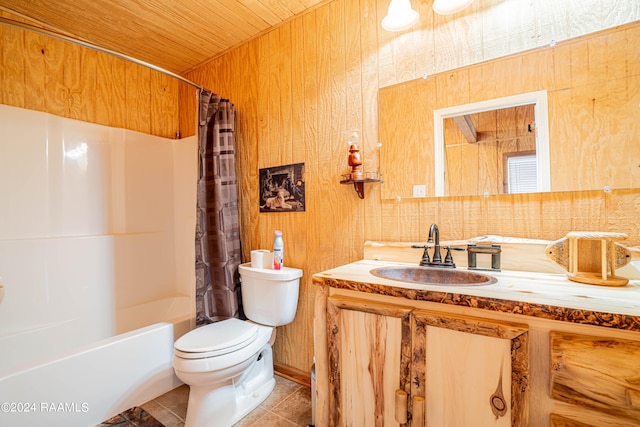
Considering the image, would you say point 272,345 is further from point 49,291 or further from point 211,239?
point 49,291

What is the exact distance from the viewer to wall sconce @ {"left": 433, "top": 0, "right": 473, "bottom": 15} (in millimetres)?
1143

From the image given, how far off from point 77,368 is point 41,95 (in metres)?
1.76

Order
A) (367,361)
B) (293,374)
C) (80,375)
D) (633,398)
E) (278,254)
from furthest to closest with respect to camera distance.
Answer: (293,374), (278,254), (80,375), (367,361), (633,398)

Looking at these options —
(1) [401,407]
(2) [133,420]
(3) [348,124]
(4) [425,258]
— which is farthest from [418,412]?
(2) [133,420]

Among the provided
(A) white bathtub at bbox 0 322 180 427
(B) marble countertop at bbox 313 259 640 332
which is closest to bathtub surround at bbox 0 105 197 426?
(A) white bathtub at bbox 0 322 180 427

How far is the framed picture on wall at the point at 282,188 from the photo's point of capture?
171cm

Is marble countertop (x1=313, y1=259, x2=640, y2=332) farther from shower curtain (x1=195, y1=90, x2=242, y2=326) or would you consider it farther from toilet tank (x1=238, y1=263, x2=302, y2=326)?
shower curtain (x1=195, y1=90, x2=242, y2=326)

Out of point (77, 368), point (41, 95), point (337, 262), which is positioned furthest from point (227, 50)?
point (77, 368)

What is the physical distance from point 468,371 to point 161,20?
2.47 metres

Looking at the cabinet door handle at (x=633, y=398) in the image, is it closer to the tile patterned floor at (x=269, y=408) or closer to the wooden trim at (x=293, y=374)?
the tile patterned floor at (x=269, y=408)

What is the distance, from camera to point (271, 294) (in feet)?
5.09

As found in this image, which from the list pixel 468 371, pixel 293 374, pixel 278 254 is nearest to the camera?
pixel 468 371

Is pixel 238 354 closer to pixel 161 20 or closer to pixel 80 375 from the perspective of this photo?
pixel 80 375

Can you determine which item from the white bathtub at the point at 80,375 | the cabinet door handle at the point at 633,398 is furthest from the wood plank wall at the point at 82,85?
the cabinet door handle at the point at 633,398
